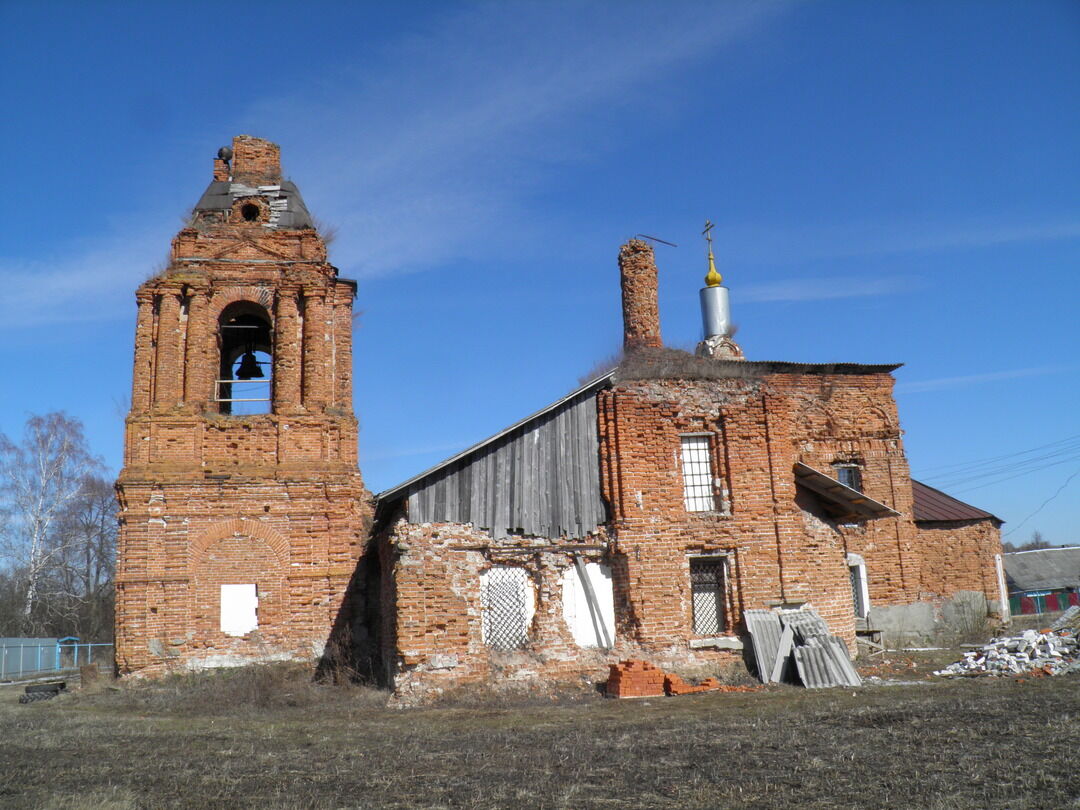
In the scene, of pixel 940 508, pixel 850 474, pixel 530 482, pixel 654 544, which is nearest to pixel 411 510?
pixel 530 482

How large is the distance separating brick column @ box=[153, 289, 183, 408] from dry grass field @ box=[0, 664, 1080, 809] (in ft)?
18.9

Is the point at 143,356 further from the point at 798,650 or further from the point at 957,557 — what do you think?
the point at 957,557

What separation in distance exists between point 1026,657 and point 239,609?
13.0m

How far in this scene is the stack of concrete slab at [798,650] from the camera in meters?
13.1

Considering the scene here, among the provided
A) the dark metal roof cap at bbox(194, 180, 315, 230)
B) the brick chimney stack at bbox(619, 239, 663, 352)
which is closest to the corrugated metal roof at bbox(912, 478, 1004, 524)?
the brick chimney stack at bbox(619, 239, 663, 352)

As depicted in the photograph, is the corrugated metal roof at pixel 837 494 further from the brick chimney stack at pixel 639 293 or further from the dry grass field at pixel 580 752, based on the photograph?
the brick chimney stack at pixel 639 293

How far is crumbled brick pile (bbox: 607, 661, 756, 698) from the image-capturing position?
13.0m

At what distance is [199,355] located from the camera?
16.7 m

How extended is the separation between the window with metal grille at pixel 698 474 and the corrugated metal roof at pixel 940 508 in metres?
8.35

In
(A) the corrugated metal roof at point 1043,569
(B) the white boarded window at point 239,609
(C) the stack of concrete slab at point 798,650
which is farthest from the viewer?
(A) the corrugated metal roof at point 1043,569

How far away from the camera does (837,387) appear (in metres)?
21.0

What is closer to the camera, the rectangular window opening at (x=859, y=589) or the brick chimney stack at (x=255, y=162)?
the brick chimney stack at (x=255, y=162)

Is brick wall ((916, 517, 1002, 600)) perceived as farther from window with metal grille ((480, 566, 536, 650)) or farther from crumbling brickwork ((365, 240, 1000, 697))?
window with metal grille ((480, 566, 536, 650))

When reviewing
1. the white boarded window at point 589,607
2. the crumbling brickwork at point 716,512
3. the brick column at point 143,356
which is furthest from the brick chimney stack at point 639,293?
the brick column at point 143,356
